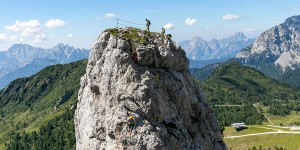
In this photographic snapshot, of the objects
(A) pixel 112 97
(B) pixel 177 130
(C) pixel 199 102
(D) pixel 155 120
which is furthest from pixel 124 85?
(C) pixel 199 102

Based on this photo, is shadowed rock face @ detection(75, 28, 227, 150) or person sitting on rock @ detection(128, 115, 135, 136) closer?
person sitting on rock @ detection(128, 115, 135, 136)

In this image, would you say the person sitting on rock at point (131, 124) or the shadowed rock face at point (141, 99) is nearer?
the person sitting on rock at point (131, 124)

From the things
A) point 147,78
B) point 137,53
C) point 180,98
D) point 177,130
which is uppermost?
point 137,53

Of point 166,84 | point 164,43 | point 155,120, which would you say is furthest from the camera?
point 164,43

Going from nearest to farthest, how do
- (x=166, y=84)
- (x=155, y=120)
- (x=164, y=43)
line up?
(x=155, y=120) < (x=166, y=84) < (x=164, y=43)

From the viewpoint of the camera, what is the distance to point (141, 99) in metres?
46.1

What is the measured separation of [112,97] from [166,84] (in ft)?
28.3

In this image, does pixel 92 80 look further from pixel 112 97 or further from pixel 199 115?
pixel 199 115

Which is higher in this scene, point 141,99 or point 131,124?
point 141,99

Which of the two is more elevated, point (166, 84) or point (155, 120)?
point (166, 84)

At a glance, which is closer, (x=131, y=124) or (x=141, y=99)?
(x=131, y=124)

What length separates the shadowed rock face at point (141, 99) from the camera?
1784 inches

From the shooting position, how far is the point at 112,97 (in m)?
47.7

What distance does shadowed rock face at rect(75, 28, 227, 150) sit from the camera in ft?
149
